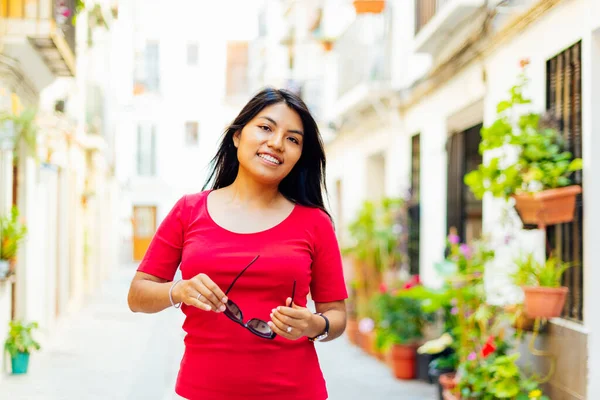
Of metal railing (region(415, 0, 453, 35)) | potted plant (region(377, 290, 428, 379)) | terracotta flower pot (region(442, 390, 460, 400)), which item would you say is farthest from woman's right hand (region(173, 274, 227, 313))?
metal railing (region(415, 0, 453, 35))

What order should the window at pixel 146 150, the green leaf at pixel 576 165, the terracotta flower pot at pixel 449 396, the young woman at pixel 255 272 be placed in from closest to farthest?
the young woman at pixel 255 272 < the green leaf at pixel 576 165 < the terracotta flower pot at pixel 449 396 < the window at pixel 146 150

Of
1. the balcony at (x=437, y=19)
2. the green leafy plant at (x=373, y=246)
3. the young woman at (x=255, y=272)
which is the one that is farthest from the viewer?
the green leafy plant at (x=373, y=246)

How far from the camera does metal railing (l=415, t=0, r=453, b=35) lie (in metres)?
9.78

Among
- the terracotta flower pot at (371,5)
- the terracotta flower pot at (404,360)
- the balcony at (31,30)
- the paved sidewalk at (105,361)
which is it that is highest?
the terracotta flower pot at (371,5)

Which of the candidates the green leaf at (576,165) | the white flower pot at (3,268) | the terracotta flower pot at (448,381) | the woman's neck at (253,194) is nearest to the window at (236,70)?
the white flower pot at (3,268)

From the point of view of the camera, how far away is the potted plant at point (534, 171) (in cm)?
579

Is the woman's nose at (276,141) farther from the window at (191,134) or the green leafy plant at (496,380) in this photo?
the window at (191,134)

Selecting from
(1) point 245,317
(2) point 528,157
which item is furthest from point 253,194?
(2) point 528,157

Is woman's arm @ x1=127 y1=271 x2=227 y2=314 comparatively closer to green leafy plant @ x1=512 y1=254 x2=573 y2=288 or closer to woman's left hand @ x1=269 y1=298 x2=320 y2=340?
woman's left hand @ x1=269 y1=298 x2=320 y2=340

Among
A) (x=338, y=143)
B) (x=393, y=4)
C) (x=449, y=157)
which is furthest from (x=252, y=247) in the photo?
(x=338, y=143)

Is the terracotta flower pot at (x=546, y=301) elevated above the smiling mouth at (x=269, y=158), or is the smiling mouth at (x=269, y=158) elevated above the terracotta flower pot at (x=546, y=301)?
the smiling mouth at (x=269, y=158)

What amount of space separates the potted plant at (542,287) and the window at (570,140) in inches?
3.6

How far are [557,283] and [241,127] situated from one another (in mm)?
3812

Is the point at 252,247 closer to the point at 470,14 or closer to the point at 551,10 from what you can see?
the point at 551,10
